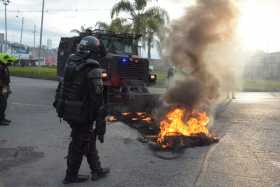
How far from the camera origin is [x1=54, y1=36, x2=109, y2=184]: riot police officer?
195 inches

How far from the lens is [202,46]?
9.66 meters

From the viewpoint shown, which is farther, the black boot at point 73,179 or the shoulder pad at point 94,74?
the black boot at point 73,179

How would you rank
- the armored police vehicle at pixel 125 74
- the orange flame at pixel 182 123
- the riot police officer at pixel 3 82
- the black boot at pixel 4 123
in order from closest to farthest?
the orange flame at pixel 182 123 < the riot police officer at pixel 3 82 < the black boot at pixel 4 123 < the armored police vehicle at pixel 125 74

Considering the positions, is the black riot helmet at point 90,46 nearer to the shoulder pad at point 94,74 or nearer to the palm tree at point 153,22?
the shoulder pad at point 94,74

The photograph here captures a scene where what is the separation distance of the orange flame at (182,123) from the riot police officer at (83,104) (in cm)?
247

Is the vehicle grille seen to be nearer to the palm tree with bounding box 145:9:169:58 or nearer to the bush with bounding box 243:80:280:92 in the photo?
the palm tree with bounding box 145:9:169:58

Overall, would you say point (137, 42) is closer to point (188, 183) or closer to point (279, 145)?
point (279, 145)

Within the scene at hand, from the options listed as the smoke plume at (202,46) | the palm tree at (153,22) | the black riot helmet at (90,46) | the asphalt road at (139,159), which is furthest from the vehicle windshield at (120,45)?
the palm tree at (153,22)

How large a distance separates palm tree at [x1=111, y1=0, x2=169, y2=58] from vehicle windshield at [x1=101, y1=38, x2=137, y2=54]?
44.0ft

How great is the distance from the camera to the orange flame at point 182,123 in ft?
25.6

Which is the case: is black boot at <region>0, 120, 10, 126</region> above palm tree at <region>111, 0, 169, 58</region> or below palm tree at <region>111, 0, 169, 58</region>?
below

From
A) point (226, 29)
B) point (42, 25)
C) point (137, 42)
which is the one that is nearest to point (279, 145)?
point (226, 29)

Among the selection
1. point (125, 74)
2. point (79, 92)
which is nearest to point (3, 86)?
point (125, 74)

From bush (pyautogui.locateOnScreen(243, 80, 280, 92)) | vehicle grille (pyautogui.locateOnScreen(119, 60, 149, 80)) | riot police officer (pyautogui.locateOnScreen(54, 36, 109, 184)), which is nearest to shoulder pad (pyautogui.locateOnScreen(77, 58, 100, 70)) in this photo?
riot police officer (pyautogui.locateOnScreen(54, 36, 109, 184))
